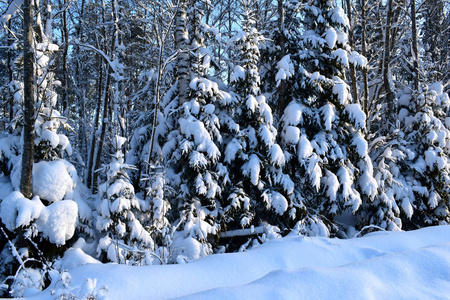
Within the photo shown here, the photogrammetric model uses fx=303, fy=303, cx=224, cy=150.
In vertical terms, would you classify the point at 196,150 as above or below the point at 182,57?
below

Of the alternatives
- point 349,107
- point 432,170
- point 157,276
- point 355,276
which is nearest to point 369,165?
point 349,107

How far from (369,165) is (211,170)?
166 inches

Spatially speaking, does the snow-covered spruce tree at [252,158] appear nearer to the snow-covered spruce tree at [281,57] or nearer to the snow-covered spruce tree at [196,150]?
the snow-covered spruce tree at [196,150]

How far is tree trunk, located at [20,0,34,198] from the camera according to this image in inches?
192

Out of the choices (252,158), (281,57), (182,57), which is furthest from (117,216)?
(281,57)

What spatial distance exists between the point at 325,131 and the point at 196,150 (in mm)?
3638

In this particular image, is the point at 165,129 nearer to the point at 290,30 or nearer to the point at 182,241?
the point at 182,241

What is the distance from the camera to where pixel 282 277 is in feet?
8.16

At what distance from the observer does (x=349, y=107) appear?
26.1 feet

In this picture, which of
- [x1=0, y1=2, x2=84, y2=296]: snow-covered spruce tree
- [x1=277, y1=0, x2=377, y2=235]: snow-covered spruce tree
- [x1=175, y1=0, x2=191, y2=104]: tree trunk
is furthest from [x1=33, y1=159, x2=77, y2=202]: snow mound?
[x1=277, y1=0, x2=377, y2=235]: snow-covered spruce tree

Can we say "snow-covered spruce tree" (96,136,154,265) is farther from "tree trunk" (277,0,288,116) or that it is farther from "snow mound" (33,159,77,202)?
"tree trunk" (277,0,288,116)

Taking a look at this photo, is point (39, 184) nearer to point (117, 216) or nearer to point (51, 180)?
point (51, 180)

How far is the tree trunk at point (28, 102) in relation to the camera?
4.88 meters

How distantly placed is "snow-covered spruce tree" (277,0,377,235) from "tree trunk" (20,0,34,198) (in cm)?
552
